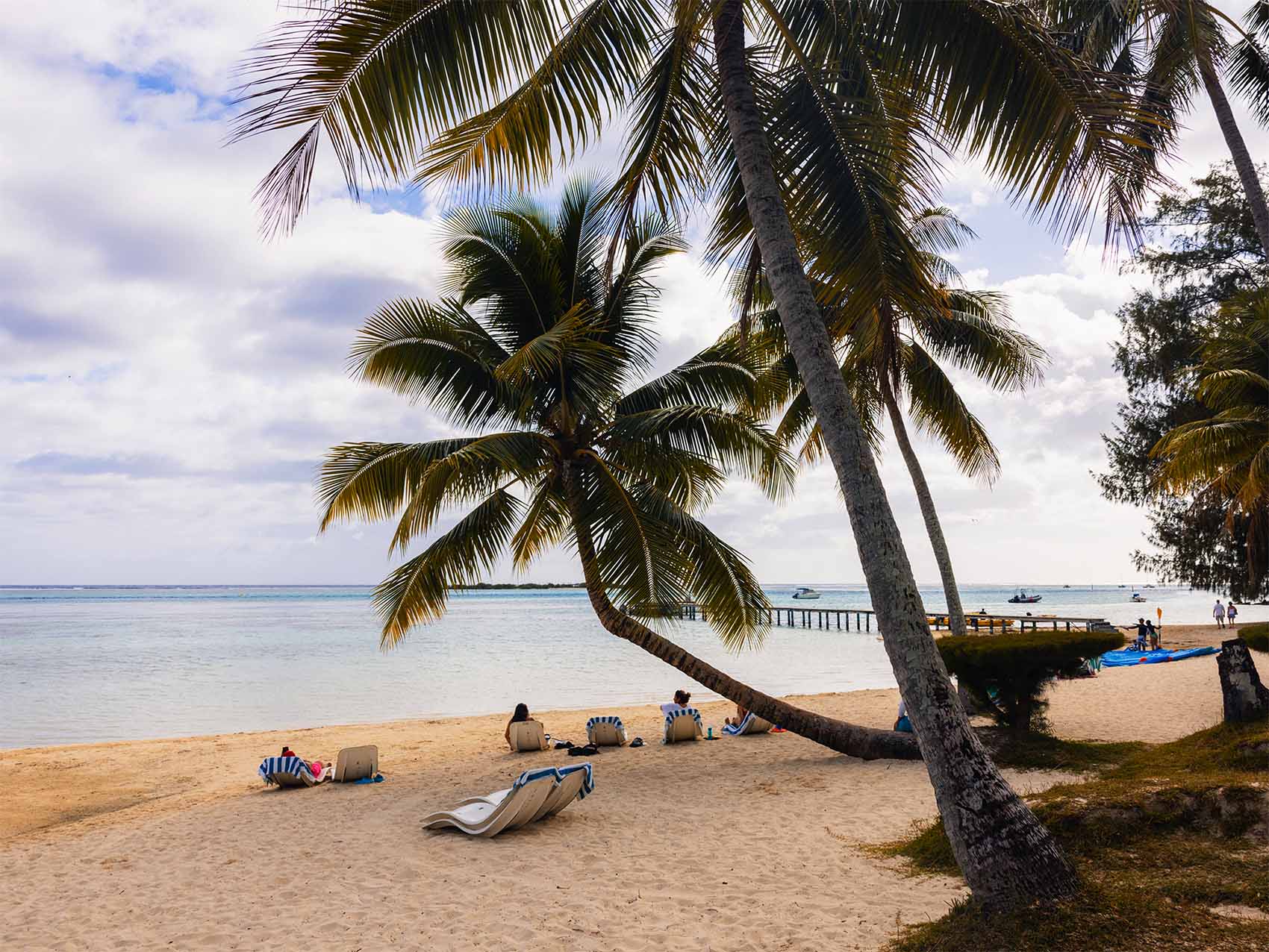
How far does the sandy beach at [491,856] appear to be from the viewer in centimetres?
548

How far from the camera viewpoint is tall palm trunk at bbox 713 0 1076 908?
4.23 m

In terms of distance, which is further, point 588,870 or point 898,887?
point 588,870

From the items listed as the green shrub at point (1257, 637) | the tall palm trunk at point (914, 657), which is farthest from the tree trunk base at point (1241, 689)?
the tall palm trunk at point (914, 657)

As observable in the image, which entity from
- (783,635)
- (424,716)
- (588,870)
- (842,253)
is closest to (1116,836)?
(588,870)

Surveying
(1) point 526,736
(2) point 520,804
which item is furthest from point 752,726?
(2) point 520,804

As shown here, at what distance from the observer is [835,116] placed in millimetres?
5598

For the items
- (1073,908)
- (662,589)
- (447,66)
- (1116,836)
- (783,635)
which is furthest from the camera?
(783,635)

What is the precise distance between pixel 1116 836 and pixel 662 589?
20.6 ft

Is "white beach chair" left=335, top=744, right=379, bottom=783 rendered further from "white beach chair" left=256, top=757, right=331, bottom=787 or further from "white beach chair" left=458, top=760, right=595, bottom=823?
"white beach chair" left=458, top=760, right=595, bottom=823

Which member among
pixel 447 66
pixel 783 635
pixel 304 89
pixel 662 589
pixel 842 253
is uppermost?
pixel 447 66

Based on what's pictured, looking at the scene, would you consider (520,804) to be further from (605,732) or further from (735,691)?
(605,732)

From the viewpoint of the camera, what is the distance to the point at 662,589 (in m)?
11.0

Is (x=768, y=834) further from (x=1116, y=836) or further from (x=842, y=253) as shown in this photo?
(x=842, y=253)

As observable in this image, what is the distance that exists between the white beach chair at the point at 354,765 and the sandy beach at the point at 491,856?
39 centimetres
